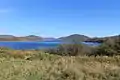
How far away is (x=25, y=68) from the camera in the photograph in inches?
602

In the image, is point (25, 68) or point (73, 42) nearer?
point (25, 68)

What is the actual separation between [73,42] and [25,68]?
144ft

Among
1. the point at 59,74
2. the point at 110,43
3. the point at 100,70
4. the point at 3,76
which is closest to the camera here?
the point at 3,76

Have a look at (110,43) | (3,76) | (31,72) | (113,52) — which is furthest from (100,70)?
(110,43)

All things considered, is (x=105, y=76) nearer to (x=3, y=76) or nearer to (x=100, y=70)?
(x=100, y=70)

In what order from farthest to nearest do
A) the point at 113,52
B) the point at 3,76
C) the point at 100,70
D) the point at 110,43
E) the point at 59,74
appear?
the point at 110,43 < the point at 113,52 < the point at 100,70 < the point at 59,74 < the point at 3,76

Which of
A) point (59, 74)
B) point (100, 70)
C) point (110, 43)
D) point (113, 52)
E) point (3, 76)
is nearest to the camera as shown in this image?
point (3, 76)

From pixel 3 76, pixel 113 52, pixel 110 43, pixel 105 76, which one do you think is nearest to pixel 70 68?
pixel 105 76

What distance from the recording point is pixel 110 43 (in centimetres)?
6000

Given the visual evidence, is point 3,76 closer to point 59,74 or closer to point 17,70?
point 17,70

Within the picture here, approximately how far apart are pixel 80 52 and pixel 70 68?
1702 inches

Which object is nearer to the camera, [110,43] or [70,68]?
[70,68]

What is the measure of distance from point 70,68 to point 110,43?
153 ft

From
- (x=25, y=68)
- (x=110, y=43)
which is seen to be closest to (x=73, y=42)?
(x=110, y=43)
